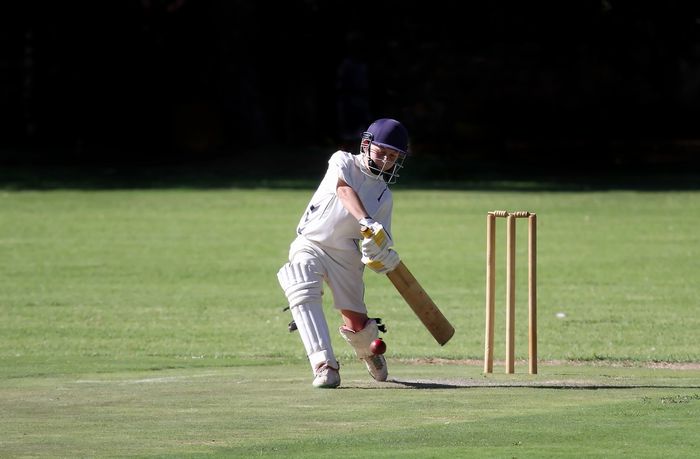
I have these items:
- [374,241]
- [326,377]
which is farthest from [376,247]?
[326,377]

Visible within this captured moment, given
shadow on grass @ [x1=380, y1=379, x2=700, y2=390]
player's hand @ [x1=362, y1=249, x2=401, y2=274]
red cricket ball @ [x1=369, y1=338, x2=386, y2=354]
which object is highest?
player's hand @ [x1=362, y1=249, x2=401, y2=274]

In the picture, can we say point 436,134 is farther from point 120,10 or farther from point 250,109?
point 120,10

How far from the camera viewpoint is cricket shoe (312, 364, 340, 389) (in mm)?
7484

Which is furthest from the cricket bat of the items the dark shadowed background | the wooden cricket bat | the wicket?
the dark shadowed background

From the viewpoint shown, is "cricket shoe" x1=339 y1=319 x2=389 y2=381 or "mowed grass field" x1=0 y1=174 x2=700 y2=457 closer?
"mowed grass field" x1=0 y1=174 x2=700 y2=457

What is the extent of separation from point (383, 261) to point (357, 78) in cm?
2630

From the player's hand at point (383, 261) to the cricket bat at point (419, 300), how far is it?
17 cm

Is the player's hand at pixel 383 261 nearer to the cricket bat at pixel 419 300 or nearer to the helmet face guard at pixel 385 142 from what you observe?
the cricket bat at pixel 419 300

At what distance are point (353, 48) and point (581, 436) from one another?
2927 centimetres

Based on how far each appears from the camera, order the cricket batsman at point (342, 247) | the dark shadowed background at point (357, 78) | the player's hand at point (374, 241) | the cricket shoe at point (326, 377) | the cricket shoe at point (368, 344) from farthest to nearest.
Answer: the dark shadowed background at point (357, 78)
the cricket shoe at point (368, 344)
the cricket batsman at point (342, 247)
the cricket shoe at point (326, 377)
the player's hand at point (374, 241)

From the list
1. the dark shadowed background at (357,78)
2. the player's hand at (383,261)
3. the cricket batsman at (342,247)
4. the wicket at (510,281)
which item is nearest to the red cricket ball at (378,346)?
the cricket batsman at (342,247)

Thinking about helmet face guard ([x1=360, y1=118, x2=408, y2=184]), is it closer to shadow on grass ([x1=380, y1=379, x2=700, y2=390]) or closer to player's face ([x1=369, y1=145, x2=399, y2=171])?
player's face ([x1=369, y1=145, x2=399, y2=171])

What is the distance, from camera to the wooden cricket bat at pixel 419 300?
25.2ft

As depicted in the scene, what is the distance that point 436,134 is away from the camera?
33.7 m
